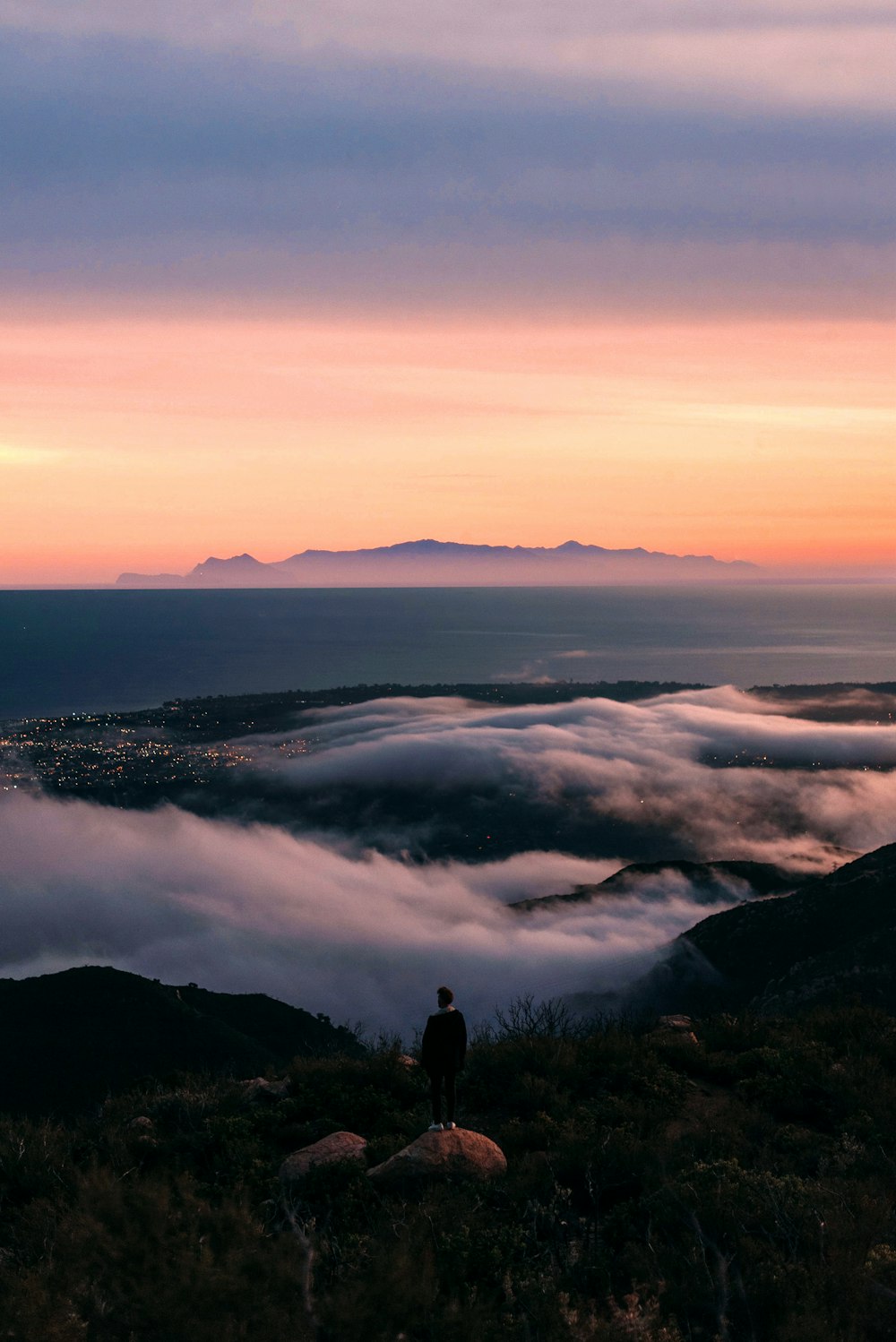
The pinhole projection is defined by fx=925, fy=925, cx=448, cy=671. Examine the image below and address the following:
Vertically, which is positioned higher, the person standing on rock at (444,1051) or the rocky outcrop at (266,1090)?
the person standing on rock at (444,1051)

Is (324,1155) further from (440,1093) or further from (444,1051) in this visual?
(444,1051)

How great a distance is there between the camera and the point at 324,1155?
12.3m

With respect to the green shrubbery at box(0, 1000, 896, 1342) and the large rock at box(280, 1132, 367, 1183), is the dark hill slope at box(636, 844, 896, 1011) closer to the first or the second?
the green shrubbery at box(0, 1000, 896, 1342)

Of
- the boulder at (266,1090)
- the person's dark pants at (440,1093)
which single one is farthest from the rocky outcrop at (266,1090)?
the person's dark pants at (440,1093)

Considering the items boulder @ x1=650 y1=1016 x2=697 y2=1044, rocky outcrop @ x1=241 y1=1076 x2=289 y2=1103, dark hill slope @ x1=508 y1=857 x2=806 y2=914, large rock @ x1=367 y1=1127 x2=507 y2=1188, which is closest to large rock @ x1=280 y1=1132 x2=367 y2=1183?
large rock @ x1=367 y1=1127 x2=507 y2=1188

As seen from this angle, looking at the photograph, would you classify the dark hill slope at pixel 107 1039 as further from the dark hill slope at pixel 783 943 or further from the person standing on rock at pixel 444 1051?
the person standing on rock at pixel 444 1051

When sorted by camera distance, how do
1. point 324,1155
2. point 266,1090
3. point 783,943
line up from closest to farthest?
1. point 324,1155
2. point 266,1090
3. point 783,943

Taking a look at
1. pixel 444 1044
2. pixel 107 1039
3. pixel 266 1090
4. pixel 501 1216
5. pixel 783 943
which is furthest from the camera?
pixel 783 943

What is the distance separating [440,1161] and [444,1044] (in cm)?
150

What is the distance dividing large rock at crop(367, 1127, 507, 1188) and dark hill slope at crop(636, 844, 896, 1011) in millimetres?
28361

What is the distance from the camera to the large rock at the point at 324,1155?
39.1ft

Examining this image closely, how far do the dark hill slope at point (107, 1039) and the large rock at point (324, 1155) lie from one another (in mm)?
22167

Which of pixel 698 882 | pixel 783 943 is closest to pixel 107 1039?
pixel 783 943

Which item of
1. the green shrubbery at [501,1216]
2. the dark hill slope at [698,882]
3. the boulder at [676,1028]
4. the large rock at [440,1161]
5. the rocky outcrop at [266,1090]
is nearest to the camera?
the green shrubbery at [501,1216]
